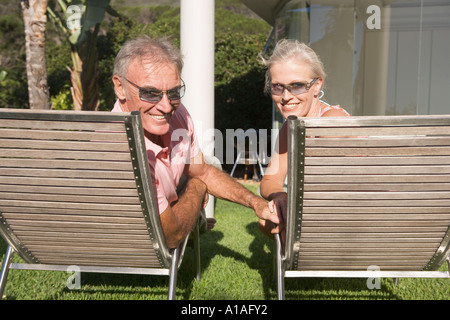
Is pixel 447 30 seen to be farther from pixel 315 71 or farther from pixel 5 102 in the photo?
pixel 5 102

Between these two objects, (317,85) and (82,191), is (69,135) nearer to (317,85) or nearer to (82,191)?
(82,191)

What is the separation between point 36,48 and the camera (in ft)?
32.0

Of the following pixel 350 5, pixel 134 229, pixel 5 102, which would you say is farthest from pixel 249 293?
pixel 5 102

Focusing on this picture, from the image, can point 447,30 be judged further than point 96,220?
Yes

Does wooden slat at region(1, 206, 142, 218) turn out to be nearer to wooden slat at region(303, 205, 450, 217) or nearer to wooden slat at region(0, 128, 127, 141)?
wooden slat at region(0, 128, 127, 141)

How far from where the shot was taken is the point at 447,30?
6.90 m

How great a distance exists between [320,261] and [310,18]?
6.93 meters

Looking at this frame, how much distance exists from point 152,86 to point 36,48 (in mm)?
7968

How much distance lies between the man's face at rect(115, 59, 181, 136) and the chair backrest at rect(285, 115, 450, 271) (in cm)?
100

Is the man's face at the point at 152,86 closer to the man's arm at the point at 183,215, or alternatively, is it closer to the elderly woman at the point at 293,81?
the man's arm at the point at 183,215

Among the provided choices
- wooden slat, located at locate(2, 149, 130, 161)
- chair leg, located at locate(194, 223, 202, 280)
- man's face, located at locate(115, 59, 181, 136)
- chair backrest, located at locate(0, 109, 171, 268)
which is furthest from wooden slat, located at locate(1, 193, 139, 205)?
chair leg, located at locate(194, 223, 202, 280)

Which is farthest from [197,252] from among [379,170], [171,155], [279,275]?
[379,170]

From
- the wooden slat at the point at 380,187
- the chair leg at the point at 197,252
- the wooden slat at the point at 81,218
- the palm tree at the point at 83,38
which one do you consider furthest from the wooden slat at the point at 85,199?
the palm tree at the point at 83,38

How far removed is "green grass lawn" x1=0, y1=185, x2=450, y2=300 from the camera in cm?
322
